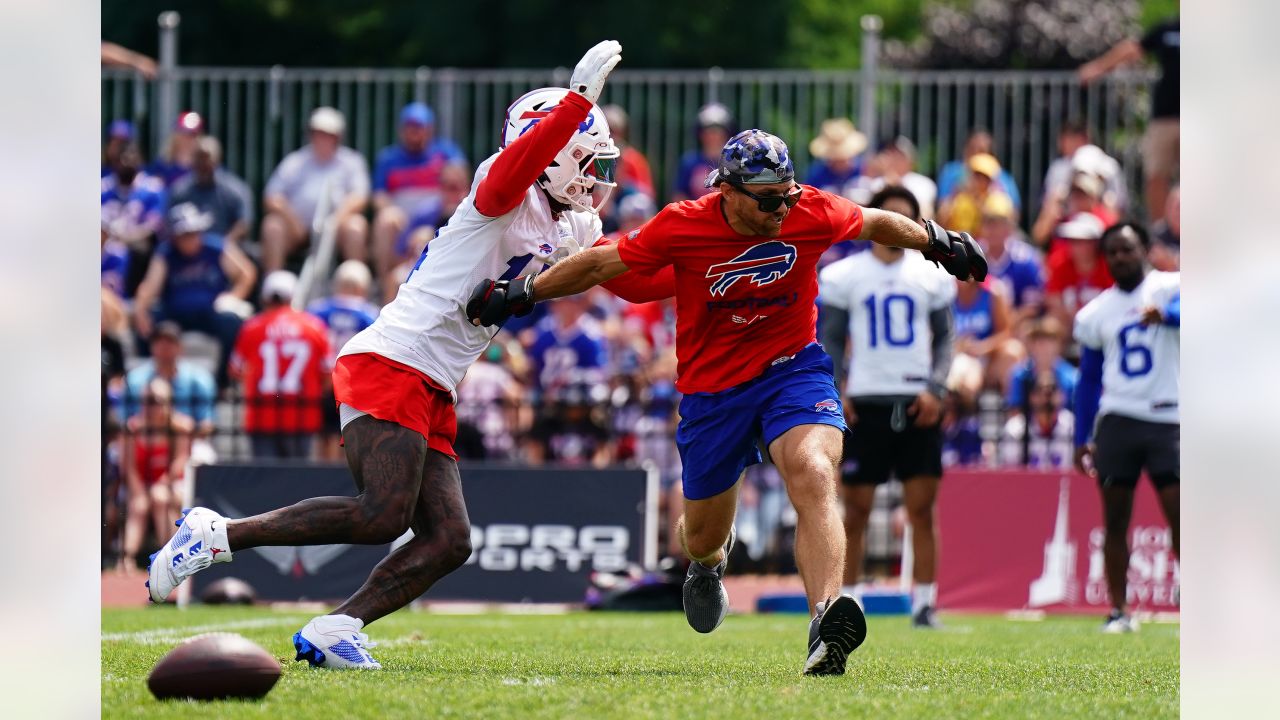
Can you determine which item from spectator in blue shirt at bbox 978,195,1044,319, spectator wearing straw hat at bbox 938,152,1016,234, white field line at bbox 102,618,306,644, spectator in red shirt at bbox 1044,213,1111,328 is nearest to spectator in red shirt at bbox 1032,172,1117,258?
spectator in red shirt at bbox 1044,213,1111,328

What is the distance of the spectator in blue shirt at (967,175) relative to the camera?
Result: 16812mm

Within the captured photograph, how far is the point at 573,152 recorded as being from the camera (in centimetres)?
683

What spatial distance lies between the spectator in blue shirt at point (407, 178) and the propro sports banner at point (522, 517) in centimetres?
413

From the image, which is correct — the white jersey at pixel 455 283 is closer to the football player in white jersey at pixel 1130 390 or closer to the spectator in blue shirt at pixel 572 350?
the football player in white jersey at pixel 1130 390

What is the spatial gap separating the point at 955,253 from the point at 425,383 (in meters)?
2.17

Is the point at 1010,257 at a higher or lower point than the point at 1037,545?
higher

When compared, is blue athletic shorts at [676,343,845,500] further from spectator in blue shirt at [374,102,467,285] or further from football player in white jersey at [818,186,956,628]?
spectator in blue shirt at [374,102,467,285]

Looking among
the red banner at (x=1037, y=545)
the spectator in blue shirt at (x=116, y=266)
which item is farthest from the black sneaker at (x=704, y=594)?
the spectator in blue shirt at (x=116, y=266)

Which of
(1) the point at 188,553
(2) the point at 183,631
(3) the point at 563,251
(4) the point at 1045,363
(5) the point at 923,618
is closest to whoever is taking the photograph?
(1) the point at 188,553

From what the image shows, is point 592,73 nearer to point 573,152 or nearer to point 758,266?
point 573,152

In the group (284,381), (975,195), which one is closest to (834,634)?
(284,381)

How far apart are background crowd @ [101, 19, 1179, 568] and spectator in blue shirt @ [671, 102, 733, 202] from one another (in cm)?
2

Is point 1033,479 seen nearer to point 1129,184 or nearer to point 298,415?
point 298,415

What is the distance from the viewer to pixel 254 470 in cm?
1345
